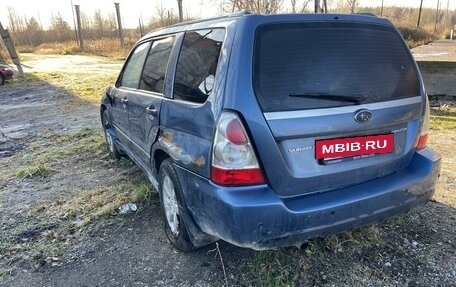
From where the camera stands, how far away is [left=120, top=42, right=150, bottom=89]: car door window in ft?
11.9

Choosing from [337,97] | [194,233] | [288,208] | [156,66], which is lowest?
[194,233]

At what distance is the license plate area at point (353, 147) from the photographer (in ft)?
6.91

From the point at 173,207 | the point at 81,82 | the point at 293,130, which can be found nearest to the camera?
the point at 293,130

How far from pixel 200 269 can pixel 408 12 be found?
5282 centimetres

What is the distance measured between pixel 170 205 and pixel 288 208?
1140 millimetres

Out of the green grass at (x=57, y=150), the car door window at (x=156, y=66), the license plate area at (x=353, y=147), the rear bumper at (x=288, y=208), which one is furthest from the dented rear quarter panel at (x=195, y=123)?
the green grass at (x=57, y=150)

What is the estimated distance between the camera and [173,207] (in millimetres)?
2824

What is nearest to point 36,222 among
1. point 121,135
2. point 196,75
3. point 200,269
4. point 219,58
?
point 121,135

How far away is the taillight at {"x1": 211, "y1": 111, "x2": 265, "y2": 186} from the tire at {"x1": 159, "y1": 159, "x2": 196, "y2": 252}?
53cm

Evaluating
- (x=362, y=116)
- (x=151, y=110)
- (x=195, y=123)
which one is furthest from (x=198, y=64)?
(x=362, y=116)

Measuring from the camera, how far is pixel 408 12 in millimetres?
47000

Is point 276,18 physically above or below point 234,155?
above

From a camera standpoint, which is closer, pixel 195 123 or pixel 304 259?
pixel 195 123

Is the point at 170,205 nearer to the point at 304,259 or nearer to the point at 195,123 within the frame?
the point at 195,123
